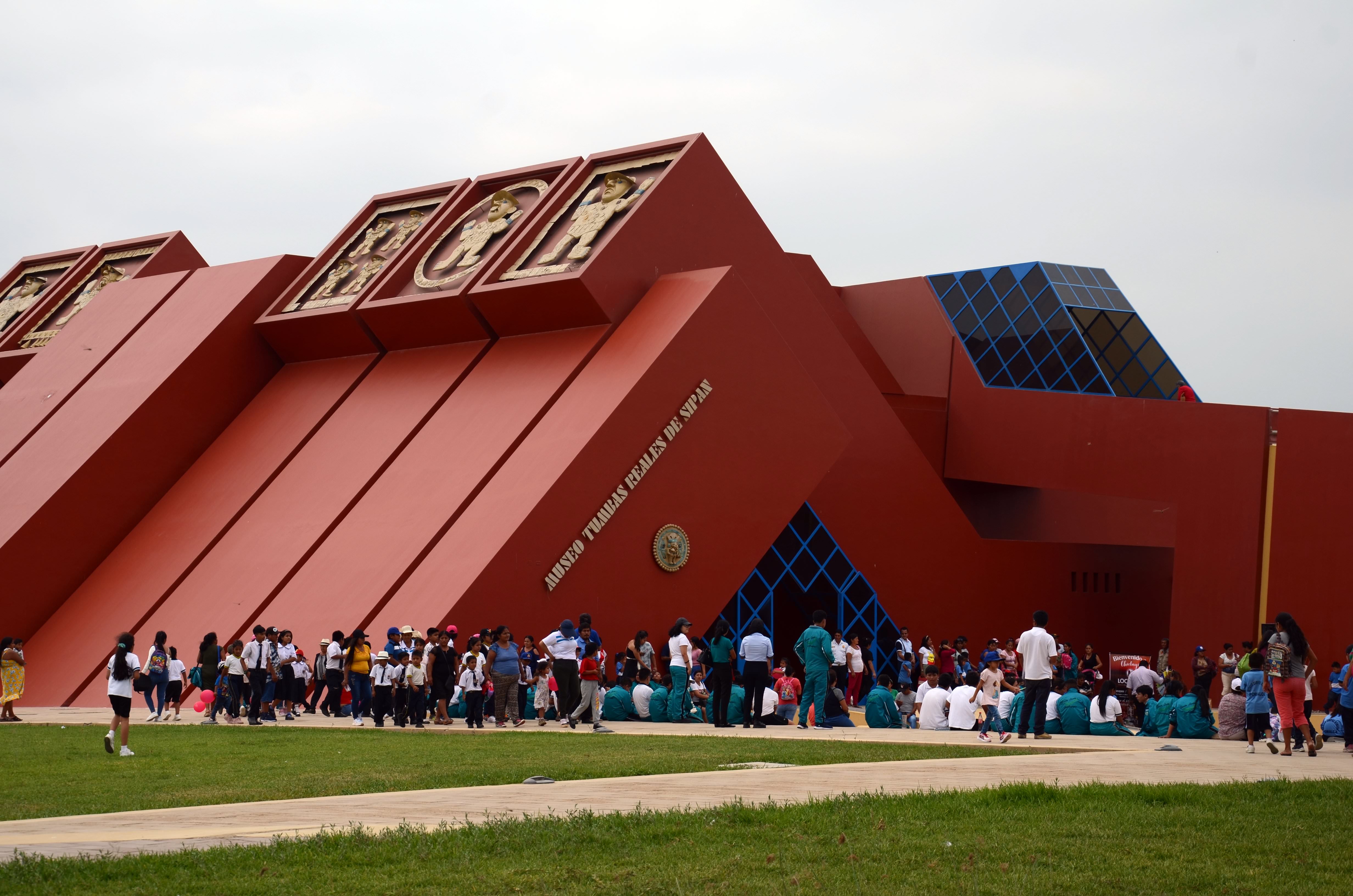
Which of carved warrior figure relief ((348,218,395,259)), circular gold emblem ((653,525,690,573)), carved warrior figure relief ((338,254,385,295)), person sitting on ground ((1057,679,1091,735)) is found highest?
carved warrior figure relief ((348,218,395,259))

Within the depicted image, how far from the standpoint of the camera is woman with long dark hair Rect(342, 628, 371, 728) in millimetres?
18938

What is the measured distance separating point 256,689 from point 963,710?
8.82 m

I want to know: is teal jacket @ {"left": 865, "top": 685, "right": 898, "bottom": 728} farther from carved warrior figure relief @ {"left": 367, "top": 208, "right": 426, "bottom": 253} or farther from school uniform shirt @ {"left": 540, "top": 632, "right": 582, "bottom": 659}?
carved warrior figure relief @ {"left": 367, "top": 208, "right": 426, "bottom": 253}

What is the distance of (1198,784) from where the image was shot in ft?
32.3

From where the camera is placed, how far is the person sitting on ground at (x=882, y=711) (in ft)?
60.6

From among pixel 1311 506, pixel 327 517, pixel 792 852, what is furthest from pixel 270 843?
pixel 1311 506

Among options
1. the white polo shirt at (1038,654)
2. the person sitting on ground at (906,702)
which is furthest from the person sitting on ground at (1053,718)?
the person sitting on ground at (906,702)

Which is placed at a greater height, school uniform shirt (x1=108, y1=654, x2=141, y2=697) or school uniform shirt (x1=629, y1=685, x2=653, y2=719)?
school uniform shirt (x1=629, y1=685, x2=653, y2=719)

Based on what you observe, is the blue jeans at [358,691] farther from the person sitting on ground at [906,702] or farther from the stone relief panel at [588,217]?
the stone relief panel at [588,217]

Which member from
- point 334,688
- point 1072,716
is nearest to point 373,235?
point 334,688

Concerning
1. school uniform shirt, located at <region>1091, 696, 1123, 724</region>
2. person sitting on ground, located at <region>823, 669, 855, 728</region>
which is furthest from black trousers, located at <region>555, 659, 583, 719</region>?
school uniform shirt, located at <region>1091, 696, 1123, 724</region>

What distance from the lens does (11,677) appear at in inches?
819

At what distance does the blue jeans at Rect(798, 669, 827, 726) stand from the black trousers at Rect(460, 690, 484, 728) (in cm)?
385

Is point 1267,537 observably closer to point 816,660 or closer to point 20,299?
point 816,660
